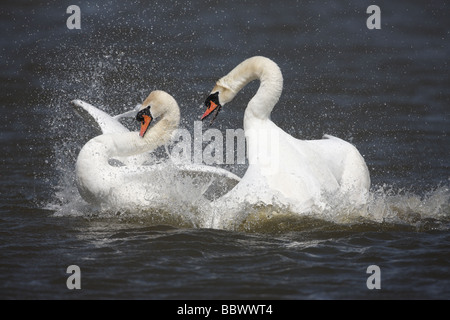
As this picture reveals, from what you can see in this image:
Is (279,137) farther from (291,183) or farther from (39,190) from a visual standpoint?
(39,190)

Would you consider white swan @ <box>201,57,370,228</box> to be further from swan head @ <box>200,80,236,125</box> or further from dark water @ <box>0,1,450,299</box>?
dark water @ <box>0,1,450,299</box>

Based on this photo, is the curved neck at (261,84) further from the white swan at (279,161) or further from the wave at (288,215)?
the wave at (288,215)

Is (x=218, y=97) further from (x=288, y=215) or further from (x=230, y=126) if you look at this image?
(x=230, y=126)

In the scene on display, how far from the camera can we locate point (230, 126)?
12516 mm

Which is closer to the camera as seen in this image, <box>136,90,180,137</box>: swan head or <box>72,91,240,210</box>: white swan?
<box>72,91,240,210</box>: white swan

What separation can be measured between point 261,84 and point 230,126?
4.09 metres

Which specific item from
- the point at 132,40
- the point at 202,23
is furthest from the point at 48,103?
the point at 202,23

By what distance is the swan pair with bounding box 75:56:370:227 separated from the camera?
777 cm

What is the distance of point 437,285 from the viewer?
6.71m

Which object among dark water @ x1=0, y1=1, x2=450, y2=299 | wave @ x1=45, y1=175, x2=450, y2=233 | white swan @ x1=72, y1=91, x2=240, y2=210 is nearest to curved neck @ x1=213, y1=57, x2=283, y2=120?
white swan @ x1=72, y1=91, x2=240, y2=210

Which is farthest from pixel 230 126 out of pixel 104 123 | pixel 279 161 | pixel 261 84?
pixel 279 161
